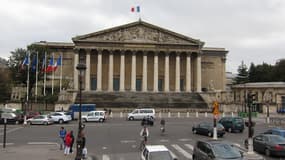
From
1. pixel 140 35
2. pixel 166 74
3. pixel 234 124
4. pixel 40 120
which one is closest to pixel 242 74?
pixel 166 74

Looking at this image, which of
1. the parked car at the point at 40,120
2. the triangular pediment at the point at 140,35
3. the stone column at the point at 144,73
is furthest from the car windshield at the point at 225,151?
the triangular pediment at the point at 140,35

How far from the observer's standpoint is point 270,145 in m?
20.2

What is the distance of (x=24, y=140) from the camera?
27.3m

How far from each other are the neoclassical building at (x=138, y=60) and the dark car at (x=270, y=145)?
51561 mm

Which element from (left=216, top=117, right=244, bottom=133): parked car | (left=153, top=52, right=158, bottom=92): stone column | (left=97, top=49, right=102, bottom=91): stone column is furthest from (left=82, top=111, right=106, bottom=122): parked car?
(left=153, top=52, right=158, bottom=92): stone column

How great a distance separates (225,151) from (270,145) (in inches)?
236

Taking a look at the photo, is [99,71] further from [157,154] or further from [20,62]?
[157,154]

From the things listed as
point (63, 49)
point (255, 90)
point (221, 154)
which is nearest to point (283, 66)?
point (255, 90)

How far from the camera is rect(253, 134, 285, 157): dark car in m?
19.6

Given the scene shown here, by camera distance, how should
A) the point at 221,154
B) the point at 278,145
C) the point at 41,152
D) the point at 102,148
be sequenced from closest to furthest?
1. the point at 221,154
2. the point at 278,145
3. the point at 41,152
4. the point at 102,148

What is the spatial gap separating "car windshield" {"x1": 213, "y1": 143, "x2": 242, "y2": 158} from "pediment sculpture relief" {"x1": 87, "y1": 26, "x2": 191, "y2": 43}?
61455mm

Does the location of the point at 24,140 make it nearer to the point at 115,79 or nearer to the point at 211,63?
the point at 115,79

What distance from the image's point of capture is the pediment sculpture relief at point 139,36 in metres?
75.9

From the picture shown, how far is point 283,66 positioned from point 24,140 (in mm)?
92081
